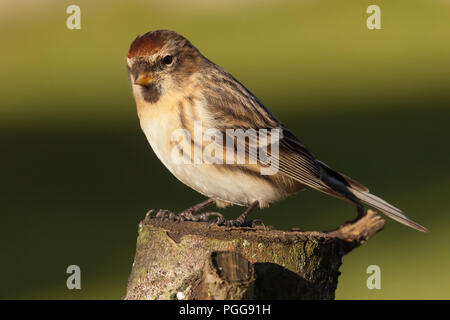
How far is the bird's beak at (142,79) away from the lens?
4.99 meters

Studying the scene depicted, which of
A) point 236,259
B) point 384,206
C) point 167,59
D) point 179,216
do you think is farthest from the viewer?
point 384,206

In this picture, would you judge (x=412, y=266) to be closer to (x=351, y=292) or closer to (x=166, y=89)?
(x=351, y=292)

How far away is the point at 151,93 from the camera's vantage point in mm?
5082

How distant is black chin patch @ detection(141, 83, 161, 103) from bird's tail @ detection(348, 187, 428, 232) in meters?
1.65

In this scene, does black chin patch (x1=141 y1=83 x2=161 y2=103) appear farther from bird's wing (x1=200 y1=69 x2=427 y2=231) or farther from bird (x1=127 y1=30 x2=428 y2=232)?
bird's wing (x1=200 y1=69 x2=427 y2=231)

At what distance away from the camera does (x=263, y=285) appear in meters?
3.77

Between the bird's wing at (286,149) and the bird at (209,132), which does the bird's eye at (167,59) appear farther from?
the bird's wing at (286,149)

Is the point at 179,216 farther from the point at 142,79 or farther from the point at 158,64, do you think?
the point at 158,64

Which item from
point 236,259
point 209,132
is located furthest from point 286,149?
point 236,259

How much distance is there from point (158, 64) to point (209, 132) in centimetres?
63

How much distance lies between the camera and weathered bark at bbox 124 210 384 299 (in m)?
3.82

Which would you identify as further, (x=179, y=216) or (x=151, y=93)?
(x=151, y=93)

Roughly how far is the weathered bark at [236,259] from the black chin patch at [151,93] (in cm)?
111

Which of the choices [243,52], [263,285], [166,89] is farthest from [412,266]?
[243,52]
